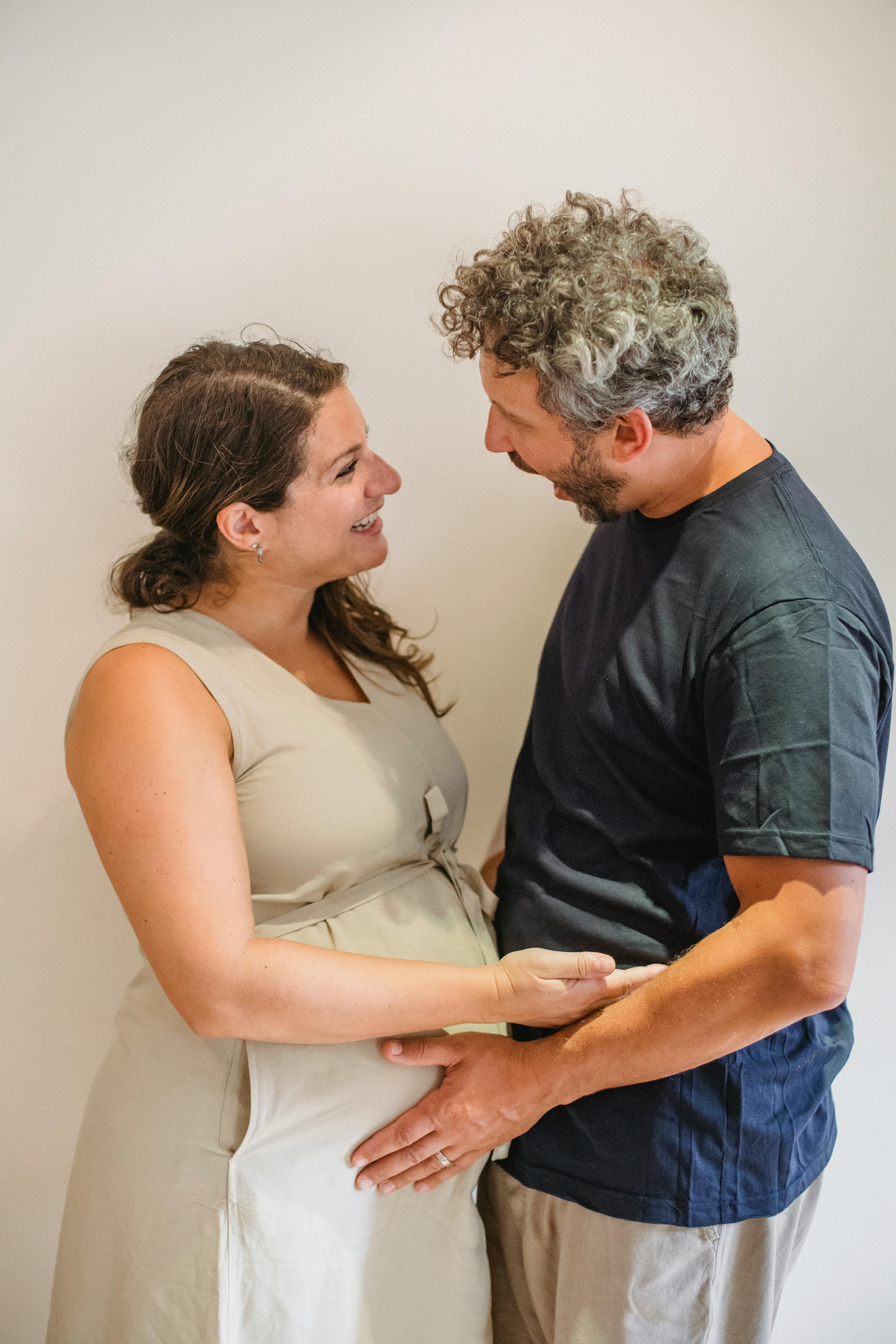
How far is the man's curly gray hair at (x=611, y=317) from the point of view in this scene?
1.04 meters

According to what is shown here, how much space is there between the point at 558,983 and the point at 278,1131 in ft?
1.31

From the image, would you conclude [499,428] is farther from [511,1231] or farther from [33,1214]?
[33,1214]

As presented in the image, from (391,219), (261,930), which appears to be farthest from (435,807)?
(391,219)

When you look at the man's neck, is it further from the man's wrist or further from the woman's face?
the man's wrist

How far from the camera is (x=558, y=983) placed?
3.64ft

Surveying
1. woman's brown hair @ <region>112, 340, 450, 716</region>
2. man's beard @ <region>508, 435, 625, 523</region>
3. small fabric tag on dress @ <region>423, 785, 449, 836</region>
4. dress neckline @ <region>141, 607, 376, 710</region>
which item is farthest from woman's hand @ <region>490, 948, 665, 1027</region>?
woman's brown hair @ <region>112, 340, 450, 716</region>

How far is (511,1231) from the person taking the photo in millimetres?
1309

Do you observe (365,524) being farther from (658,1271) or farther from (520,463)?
(658,1271)

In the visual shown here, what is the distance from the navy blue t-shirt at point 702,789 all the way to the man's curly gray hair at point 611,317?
0.50 ft

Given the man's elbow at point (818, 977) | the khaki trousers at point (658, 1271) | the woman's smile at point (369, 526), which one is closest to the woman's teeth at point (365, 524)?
the woman's smile at point (369, 526)

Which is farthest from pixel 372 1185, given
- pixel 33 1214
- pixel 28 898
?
A: pixel 33 1214

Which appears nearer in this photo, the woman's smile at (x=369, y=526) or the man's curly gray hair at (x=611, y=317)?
the man's curly gray hair at (x=611, y=317)

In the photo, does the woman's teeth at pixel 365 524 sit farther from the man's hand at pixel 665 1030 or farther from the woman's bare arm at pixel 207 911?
the man's hand at pixel 665 1030

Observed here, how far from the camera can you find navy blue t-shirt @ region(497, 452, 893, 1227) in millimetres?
969
